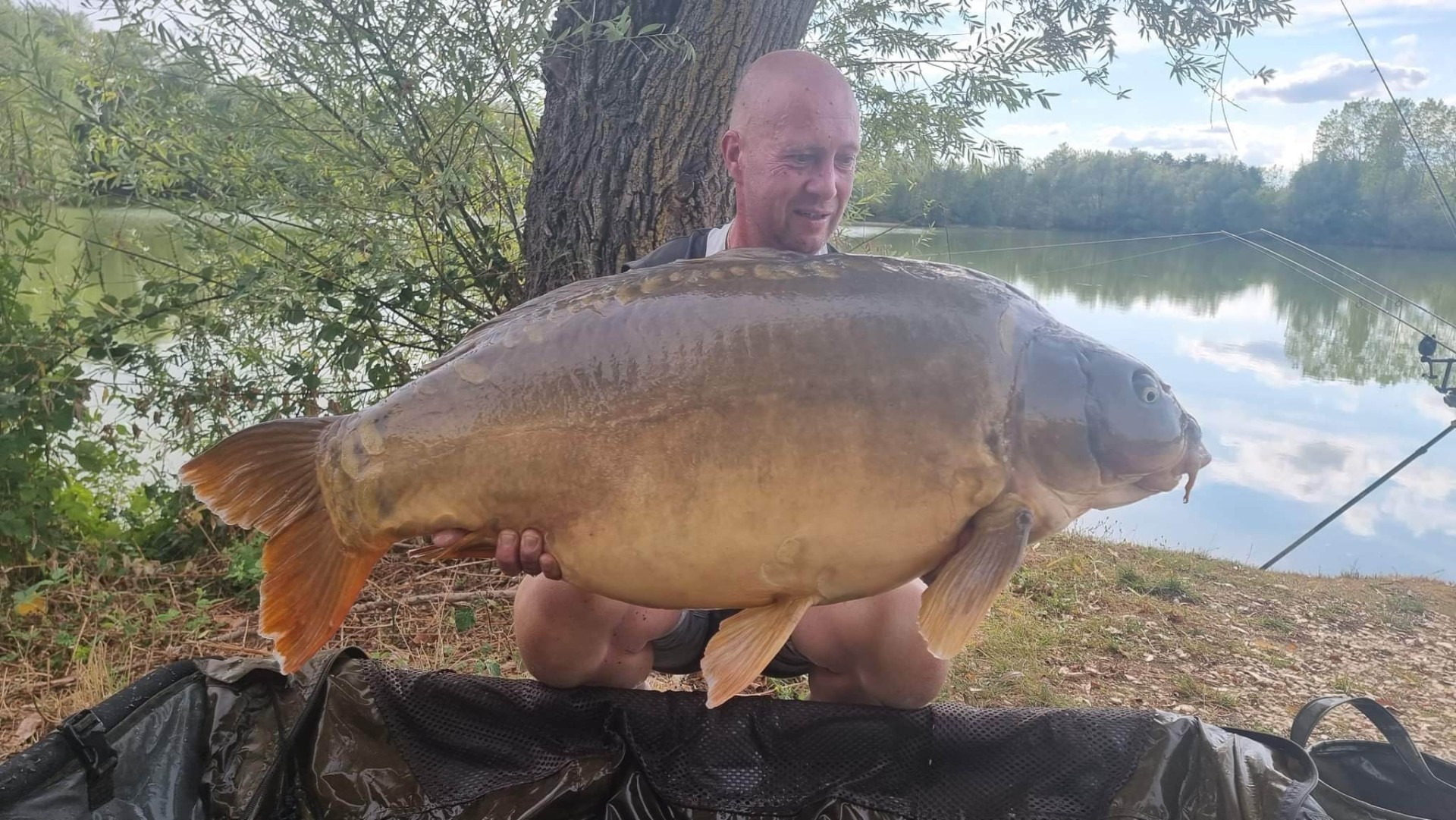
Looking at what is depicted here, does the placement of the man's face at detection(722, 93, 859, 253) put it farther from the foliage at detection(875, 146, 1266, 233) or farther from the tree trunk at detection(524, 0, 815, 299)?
the foliage at detection(875, 146, 1266, 233)

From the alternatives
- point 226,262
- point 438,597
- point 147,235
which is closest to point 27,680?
point 438,597

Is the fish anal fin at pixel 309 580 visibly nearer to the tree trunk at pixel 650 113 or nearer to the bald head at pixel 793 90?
the bald head at pixel 793 90

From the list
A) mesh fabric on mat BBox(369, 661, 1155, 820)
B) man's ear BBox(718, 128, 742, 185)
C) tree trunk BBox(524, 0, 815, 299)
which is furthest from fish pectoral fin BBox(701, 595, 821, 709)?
tree trunk BBox(524, 0, 815, 299)

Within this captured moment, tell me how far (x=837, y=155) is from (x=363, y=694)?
118 centimetres

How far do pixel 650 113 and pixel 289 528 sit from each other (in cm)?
138

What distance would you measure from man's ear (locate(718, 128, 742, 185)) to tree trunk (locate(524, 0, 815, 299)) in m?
0.57

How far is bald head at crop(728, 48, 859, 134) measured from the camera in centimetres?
145

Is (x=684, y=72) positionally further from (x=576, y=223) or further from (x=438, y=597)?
(x=438, y=597)

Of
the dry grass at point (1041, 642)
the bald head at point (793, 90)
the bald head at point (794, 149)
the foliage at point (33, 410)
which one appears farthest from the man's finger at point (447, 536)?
the foliage at point (33, 410)

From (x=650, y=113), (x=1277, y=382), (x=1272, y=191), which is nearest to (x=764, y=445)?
(x=650, y=113)

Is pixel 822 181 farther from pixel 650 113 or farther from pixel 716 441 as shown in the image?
pixel 650 113

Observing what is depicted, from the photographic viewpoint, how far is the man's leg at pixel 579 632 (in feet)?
4.58

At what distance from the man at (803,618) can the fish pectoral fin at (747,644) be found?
0.36 m

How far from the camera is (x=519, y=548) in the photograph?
1.09 m
